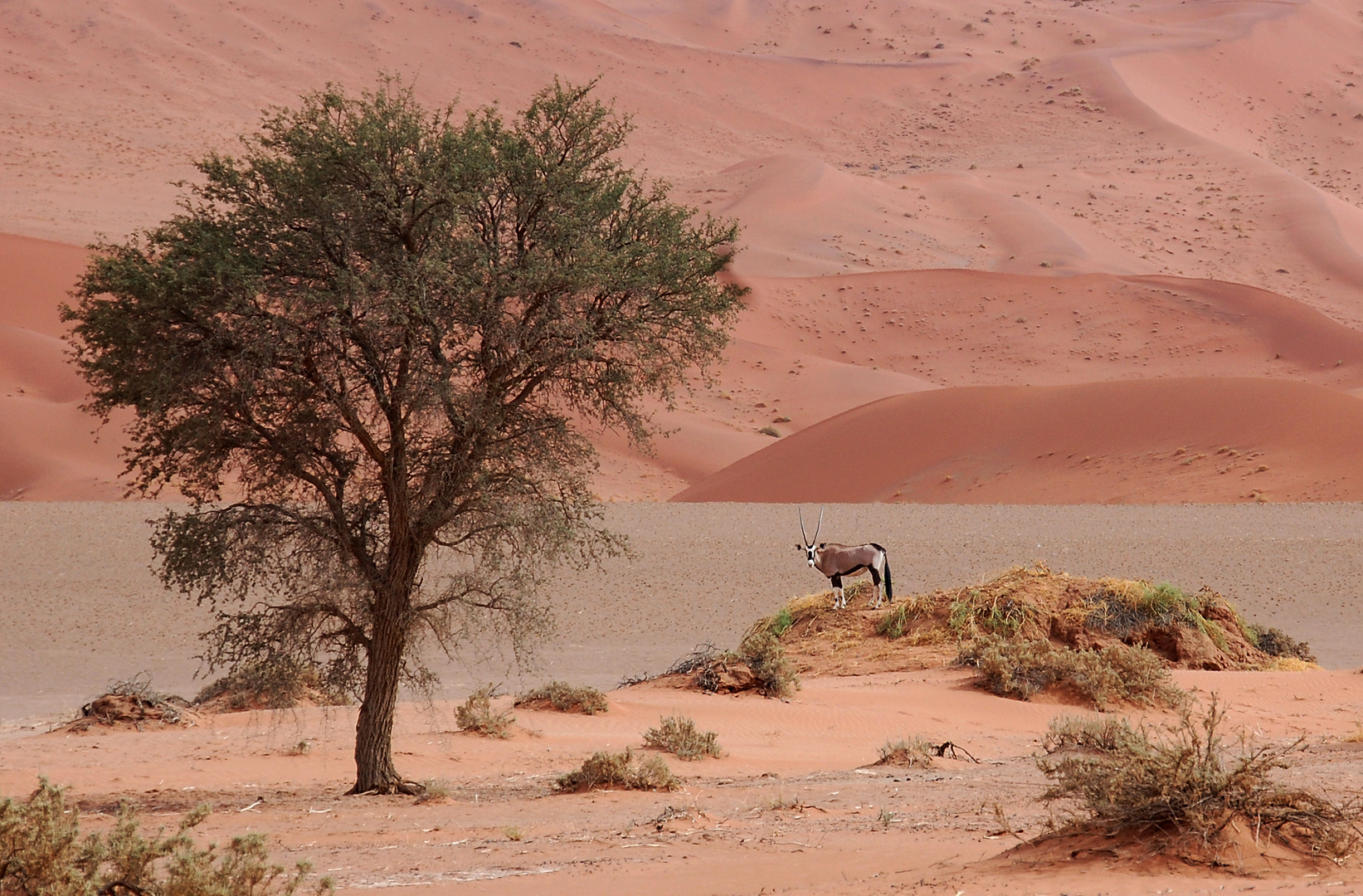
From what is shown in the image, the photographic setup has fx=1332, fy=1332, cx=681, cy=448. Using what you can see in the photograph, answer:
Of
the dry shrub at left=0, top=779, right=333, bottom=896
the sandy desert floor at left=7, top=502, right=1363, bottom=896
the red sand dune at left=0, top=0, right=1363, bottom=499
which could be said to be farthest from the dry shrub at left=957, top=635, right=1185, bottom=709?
the red sand dune at left=0, top=0, right=1363, bottom=499

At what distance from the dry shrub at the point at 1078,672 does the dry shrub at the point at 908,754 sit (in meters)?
3.42

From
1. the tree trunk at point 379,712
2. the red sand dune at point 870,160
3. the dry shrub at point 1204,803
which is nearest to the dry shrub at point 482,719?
the tree trunk at point 379,712

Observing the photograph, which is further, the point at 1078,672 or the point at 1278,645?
the point at 1278,645

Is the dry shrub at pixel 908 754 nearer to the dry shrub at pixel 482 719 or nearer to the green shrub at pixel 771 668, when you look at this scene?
the green shrub at pixel 771 668

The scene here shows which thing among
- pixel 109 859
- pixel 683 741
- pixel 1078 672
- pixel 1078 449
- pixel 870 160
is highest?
pixel 870 160

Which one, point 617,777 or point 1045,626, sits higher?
point 1045,626

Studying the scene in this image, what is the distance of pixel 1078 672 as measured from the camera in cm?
1472

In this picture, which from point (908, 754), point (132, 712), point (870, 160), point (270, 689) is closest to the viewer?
point (270, 689)

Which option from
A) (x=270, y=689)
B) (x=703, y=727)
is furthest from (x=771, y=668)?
(x=270, y=689)

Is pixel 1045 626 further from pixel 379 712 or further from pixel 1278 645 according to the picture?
pixel 379 712

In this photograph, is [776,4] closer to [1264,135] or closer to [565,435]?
[1264,135]

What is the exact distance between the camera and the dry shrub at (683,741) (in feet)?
40.1

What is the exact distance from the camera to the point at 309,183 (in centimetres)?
1010

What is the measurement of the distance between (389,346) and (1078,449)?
112ft
